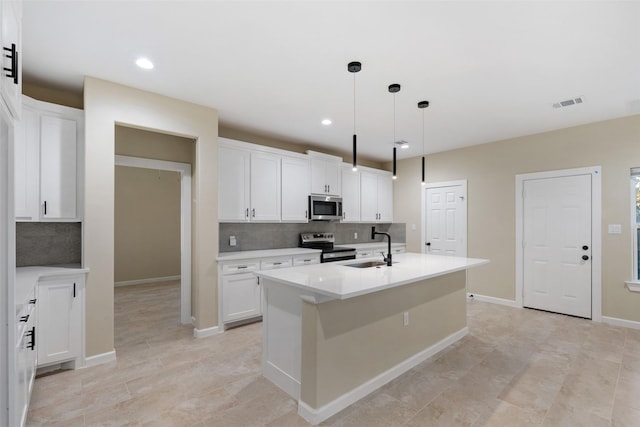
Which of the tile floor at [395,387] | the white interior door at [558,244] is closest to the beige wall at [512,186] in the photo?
the white interior door at [558,244]

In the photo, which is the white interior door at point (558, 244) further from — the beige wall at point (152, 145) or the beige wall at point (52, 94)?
the beige wall at point (52, 94)

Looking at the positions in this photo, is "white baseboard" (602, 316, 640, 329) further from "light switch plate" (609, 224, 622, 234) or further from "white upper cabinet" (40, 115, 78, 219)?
"white upper cabinet" (40, 115, 78, 219)

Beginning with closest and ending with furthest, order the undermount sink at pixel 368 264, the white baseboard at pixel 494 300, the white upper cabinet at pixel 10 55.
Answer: the white upper cabinet at pixel 10 55, the undermount sink at pixel 368 264, the white baseboard at pixel 494 300

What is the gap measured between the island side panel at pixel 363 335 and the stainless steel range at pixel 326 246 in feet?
6.11

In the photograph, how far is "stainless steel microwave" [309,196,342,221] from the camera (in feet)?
16.5

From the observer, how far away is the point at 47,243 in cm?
314

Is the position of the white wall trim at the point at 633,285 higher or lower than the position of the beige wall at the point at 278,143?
lower

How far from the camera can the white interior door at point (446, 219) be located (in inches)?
217

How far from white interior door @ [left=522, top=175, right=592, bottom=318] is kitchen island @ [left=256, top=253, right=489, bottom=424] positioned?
227 centimetres

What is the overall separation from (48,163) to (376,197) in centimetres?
501

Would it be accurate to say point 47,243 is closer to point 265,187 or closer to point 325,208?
point 265,187

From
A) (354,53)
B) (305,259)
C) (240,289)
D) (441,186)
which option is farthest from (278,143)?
(441,186)

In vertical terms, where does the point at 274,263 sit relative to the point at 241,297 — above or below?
above

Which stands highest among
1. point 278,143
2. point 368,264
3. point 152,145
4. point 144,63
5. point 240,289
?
point 144,63
